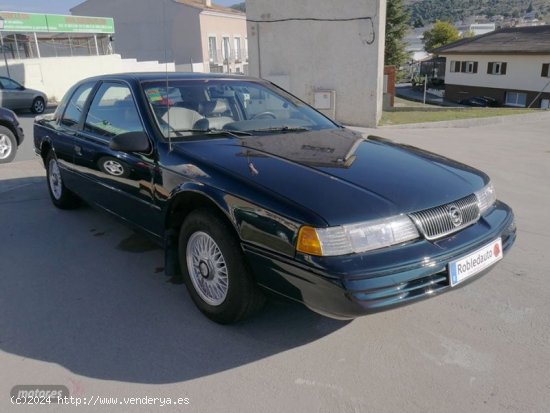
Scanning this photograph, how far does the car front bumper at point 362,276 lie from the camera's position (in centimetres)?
236

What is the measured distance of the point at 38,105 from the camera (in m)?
18.2

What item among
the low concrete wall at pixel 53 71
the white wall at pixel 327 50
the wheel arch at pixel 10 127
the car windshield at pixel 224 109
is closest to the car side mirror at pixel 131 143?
the car windshield at pixel 224 109

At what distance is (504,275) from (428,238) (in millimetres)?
1531

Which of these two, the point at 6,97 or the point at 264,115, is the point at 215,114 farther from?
the point at 6,97

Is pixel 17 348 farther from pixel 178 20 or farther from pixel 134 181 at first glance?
pixel 178 20

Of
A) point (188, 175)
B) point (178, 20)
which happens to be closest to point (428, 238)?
point (188, 175)

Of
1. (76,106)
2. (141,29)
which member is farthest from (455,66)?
(76,106)

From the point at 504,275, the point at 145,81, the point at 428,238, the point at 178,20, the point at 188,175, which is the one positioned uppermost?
the point at 178,20

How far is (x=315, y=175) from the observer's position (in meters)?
2.79

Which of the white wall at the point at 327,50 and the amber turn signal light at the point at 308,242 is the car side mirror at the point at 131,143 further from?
the white wall at the point at 327,50

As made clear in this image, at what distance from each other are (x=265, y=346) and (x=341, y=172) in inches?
44.8

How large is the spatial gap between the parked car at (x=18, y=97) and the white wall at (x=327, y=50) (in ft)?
28.1

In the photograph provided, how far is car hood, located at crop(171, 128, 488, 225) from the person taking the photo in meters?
2.55

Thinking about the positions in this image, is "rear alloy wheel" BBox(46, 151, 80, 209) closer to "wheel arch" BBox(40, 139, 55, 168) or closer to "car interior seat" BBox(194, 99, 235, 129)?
"wheel arch" BBox(40, 139, 55, 168)
